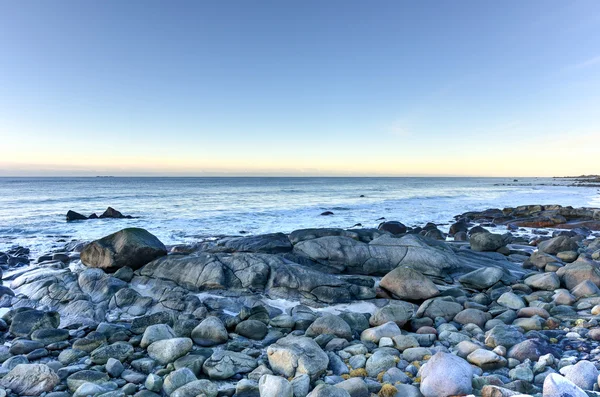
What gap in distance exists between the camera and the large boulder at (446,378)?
470 centimetres

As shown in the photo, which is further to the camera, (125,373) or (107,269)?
(107,269)

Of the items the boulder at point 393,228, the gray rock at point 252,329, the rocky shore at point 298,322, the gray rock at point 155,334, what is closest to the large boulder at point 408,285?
the rocky shore at point 298,322

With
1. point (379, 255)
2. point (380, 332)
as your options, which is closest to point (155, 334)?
point (380, 332)

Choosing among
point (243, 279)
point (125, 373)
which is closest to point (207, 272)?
point (243, 279)

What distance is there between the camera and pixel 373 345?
A: 6.75 metres

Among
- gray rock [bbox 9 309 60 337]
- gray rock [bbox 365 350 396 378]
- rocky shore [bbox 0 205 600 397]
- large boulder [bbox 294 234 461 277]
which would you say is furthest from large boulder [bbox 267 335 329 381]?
large boulder [bbox 294 234 461 277]

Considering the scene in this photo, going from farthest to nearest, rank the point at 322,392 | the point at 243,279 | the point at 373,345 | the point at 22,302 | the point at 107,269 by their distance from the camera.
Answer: the point at 107,269 < the point at 243,279 < the point at 22,302 < the point at 373,345 < the point at 322,392

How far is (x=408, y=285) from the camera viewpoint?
31.0 ft

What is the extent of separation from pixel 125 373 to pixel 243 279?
452cm

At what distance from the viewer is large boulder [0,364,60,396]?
5289 mm

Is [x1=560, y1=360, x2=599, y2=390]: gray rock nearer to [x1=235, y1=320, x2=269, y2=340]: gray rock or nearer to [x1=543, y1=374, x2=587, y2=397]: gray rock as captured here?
[x1=543, y1=374, x2=587, y2=397]: gray rock

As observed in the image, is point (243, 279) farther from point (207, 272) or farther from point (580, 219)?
point (580, 219)

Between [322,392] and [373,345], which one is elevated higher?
[322,392]

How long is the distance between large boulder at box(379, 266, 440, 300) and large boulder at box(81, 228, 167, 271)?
7333 millimetres
